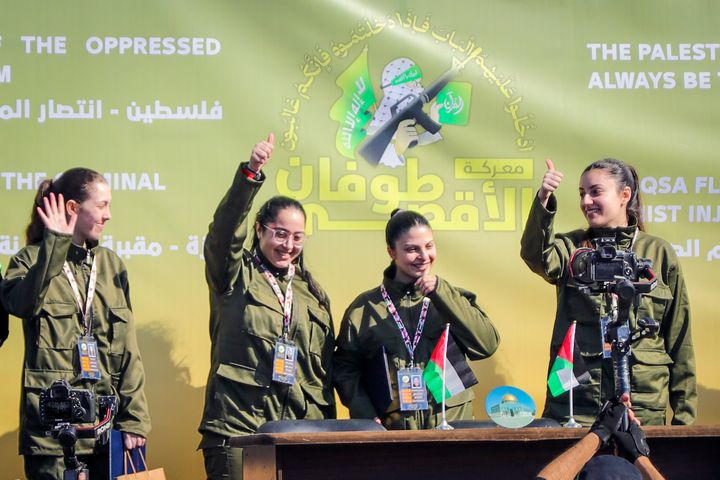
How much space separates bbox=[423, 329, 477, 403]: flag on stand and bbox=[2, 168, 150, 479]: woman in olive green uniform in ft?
3.62

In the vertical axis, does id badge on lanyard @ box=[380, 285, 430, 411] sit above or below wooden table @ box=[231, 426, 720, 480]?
above

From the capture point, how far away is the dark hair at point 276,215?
4.31m

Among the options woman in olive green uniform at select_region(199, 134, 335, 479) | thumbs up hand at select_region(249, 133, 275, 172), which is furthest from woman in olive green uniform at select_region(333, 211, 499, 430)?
thumbs up hand at select_region(249, 133, 275, 172)

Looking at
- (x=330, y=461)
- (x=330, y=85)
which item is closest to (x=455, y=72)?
(x=330, y=85)

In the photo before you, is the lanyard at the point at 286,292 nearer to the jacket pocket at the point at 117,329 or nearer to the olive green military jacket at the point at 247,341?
the olive green military jacket at the point at 247,341

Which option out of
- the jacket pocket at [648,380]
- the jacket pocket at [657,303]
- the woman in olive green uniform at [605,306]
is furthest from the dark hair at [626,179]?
the jacket pocket at [648,380]

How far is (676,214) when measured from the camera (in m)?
5.07

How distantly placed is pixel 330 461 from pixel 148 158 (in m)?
2.15

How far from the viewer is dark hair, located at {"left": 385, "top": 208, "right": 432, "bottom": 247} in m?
4.34

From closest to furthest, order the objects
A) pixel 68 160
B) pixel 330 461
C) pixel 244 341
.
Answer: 1. pixel 330 461
2. pixel 244 341
3. pixel 68 160

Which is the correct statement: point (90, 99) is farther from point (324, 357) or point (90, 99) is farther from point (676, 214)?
point (676, 214)

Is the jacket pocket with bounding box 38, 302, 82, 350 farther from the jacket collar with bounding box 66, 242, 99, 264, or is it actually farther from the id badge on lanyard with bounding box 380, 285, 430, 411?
the id badge on lanyard with bounding box 380, 285, 430, 411

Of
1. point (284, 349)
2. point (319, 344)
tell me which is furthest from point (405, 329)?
point (284, 349)

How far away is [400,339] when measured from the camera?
4270 mm
